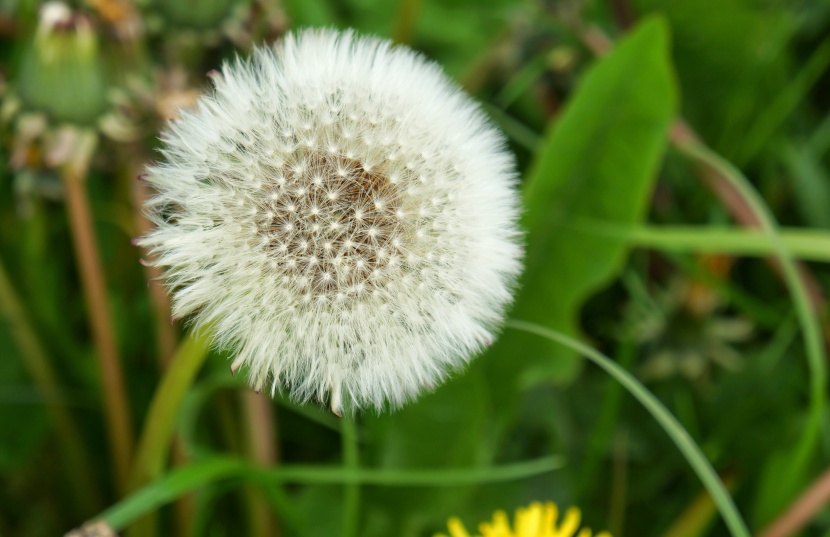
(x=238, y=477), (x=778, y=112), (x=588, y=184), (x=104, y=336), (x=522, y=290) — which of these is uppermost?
(x=778, y=112)

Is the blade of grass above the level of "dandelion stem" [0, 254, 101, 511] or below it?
above

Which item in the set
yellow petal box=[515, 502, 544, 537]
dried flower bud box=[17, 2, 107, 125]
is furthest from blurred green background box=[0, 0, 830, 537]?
yellow petal box=[515, 502, 544, 537]

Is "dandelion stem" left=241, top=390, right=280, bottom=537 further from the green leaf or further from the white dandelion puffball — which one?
the white dandelion puffball

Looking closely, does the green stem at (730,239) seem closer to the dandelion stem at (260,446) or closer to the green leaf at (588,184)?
the green leaf at (588,184)

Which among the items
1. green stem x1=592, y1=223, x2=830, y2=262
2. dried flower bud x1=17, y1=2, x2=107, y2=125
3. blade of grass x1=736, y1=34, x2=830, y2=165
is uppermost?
blade of grass x1=736, y1=34, x2=830, y2=165

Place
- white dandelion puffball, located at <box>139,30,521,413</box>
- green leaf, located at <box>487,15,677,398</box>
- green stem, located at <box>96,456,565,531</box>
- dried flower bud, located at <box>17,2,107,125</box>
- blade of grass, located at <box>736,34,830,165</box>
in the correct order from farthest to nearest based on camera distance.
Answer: blade of grass, located at <box>736,34,830,165</box> → green leaf, located at <box>487,15,677,398</box> → dried flower bud, located at <box>17,2,107,125</box> → green stem, located at <box>96,456,565,531</box> → white dandelion puffball, located at <box>139,30,521,413</box>

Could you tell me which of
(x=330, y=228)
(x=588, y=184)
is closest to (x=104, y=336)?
(x=330, y=228)

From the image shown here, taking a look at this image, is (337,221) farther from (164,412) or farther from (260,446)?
(260,446)

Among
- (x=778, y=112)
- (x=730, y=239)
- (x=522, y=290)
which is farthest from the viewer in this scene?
(x=778, y=112)
